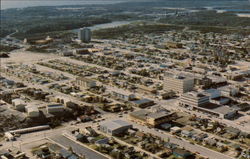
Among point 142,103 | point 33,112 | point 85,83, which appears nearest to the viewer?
point 33,112

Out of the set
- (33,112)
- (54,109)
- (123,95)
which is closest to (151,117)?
(123,95)

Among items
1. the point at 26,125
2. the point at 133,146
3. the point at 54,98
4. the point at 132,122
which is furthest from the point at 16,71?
the point at 133,146

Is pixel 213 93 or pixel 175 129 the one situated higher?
pixel 213 93

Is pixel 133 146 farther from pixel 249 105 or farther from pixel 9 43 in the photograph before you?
pixel 9 43

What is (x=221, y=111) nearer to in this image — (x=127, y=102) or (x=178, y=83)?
(x=178, y=83)

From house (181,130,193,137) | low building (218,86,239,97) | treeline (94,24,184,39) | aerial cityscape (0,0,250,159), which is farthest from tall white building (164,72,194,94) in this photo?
treeline (94,24,184,39)

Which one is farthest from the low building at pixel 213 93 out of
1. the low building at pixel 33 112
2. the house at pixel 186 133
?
the low building at pixel 33 112
